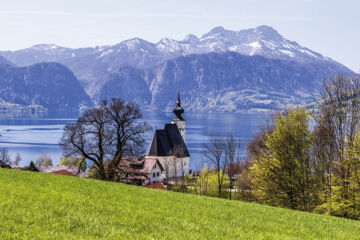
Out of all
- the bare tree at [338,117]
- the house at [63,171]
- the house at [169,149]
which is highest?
the bare tree at [338,117]

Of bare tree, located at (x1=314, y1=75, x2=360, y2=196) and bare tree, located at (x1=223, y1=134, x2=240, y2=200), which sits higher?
bare tree, located at (x1=314, y1=75, x2=360, y2=196)

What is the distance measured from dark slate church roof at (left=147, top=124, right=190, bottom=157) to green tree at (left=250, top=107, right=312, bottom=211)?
54837mm

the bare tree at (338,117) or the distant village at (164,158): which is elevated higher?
the bare tree at (338,117)

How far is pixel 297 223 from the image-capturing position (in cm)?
1591

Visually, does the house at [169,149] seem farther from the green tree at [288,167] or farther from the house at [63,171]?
the green tree at [288,167]

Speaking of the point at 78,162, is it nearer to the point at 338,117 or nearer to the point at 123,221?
the point at 338,117

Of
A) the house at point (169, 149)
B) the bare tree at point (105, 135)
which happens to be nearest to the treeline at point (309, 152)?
the bare tree at point (105, 135)

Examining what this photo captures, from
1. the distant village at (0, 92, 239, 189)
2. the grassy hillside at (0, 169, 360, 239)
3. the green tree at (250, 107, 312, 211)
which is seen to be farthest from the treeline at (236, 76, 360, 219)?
the distant village at (0, 92, 239, 189)

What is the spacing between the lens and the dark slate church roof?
88250 mm

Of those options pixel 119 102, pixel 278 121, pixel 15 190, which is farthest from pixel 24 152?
pixel 15 190

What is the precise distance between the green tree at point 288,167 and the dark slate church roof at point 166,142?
54837 millimetres

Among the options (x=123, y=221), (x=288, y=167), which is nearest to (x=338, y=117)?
(x=288, y=167)

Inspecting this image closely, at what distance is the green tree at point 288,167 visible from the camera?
3297 centimetres

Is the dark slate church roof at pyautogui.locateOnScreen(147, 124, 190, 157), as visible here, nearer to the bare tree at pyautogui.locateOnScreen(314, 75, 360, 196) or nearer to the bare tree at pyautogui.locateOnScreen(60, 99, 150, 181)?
the bare tree at pyautogui.locateOnScreen(60, 99, 150, 181)
